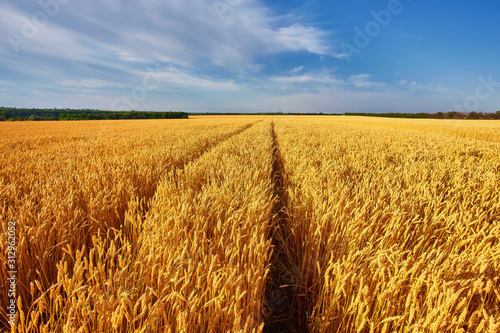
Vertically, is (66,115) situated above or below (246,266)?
above

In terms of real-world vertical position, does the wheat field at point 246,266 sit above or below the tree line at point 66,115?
below

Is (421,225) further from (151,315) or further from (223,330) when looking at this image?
(151,315)

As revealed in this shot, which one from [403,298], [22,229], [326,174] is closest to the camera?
[403,298]

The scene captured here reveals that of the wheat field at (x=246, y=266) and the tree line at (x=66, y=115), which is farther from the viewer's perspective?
the tree line at (x=66, y=115)

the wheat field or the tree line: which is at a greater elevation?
the tree line

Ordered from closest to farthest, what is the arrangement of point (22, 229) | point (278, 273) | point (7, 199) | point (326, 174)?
point (22, 229) → point (278, 273) → point (7, 199) → point (326, 174)

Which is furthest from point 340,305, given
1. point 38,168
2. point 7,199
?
point 38,168

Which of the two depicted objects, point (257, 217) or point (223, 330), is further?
point (257, 217)

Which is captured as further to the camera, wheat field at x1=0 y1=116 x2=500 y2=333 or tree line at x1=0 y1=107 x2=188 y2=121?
tree line at x1=0 y1=107 x2=188 y2=121

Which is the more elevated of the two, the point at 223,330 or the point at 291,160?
the point at 291,160

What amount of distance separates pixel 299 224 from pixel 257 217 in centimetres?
45

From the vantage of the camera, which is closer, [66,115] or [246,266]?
[246,266]

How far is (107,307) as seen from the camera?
3.21 feet

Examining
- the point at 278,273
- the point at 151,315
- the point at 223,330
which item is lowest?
the point at 278,273
